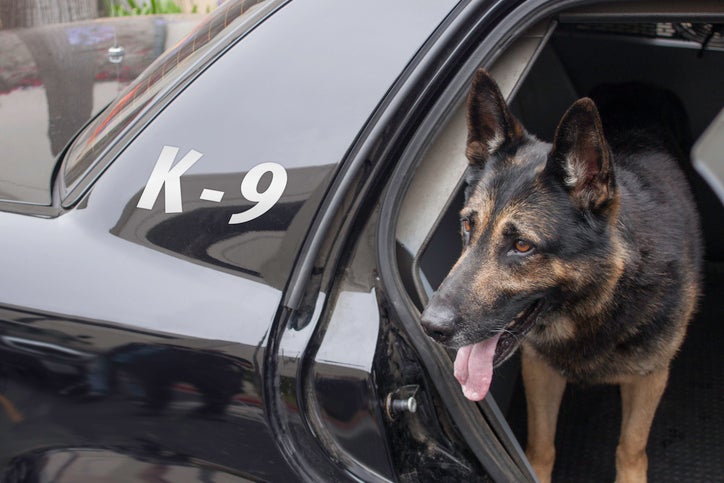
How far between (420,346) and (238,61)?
796mm

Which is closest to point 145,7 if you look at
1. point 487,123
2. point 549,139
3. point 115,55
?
point 115,55

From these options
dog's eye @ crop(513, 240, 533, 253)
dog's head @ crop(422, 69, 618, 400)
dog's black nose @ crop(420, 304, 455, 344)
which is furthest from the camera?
dog's eye @ crop(513, 240, 533, 253)

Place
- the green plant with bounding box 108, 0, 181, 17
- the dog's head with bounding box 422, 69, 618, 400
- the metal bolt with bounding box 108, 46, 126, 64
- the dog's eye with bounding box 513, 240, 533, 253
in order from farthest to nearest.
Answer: the green plant with bounding box 108, 0, 181, 17 → the metal bolt with bounding box 108, 46, 126, 64 → the dog's eye with bounding box 513, 240, 533, 253 → the dog's head with bounding box 422, 69, 618, 400

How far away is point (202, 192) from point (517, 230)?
0.86 meters

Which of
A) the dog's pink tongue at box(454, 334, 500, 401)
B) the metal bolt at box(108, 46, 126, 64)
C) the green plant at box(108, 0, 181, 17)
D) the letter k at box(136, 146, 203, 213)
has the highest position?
the letter k at box(136, 146, 203, 213)

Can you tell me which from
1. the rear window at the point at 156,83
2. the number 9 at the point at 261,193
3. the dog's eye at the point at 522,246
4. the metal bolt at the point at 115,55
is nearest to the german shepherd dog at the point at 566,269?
the dog's eye at the point at 522,246

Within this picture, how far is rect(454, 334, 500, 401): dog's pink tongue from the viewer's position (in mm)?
1786

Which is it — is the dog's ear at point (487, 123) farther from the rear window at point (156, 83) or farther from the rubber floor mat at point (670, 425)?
the rubber floor mat at point (670, 425)

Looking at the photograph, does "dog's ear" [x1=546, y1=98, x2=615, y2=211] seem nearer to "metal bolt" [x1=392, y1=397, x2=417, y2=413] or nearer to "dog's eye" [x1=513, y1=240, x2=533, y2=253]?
"dog's eye" [x1=513, y1=240, x2=533, y2=253]

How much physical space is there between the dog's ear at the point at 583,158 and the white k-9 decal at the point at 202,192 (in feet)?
2.41

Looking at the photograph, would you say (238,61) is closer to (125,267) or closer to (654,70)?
(125,267)

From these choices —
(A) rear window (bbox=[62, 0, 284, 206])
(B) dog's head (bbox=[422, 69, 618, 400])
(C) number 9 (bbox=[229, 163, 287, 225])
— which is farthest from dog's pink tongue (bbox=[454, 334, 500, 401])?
(A) rear window (bbox=[62, 0, 284, 206])

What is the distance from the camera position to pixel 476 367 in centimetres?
189

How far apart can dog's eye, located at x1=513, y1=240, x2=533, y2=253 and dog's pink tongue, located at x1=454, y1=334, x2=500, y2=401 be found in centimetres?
24
